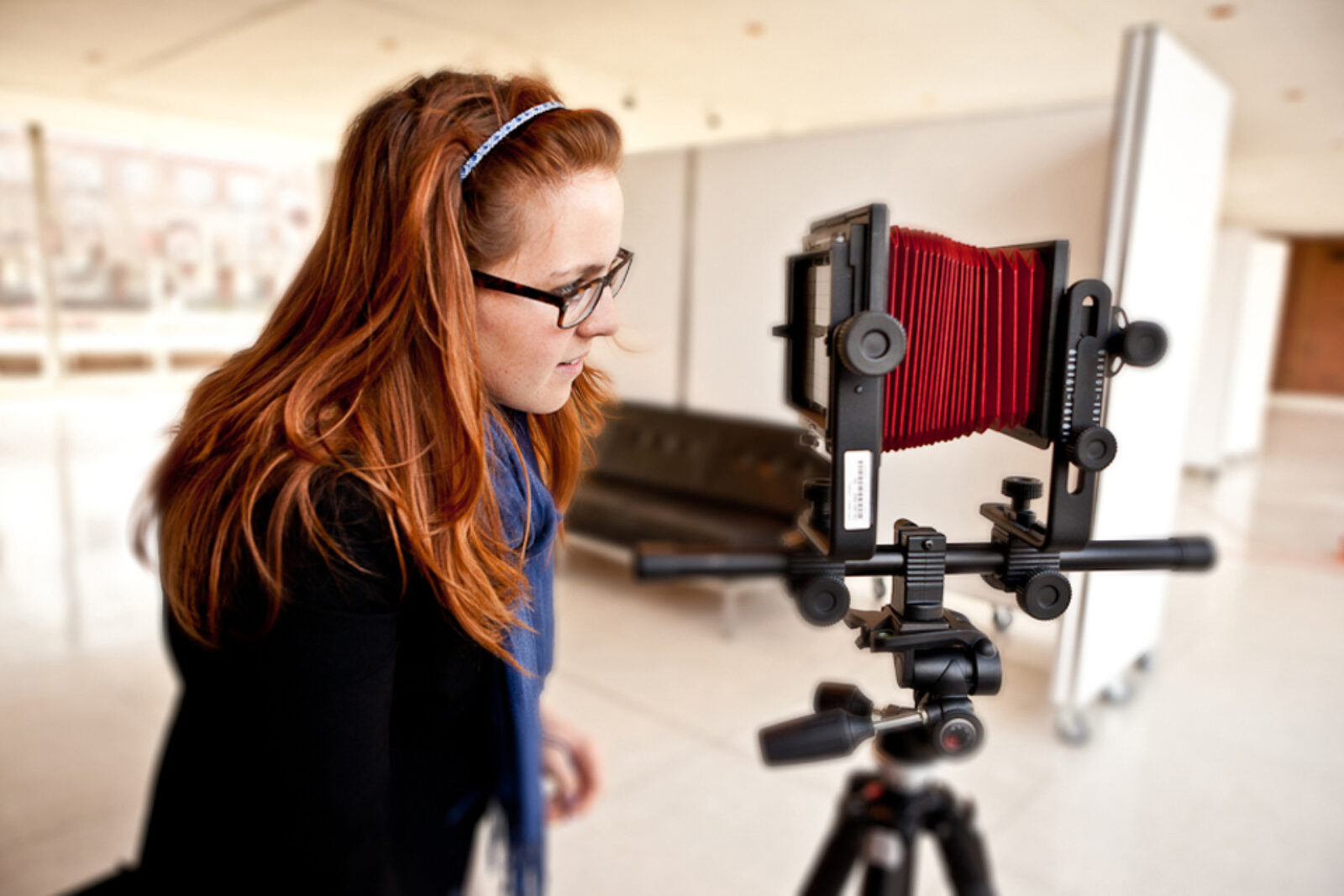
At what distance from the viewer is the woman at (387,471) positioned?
0.56m

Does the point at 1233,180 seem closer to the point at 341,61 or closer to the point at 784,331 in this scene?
the point at 341,61

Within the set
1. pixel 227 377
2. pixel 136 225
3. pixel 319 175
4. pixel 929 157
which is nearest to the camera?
pixel 227 377

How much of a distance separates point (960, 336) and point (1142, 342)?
0.31ft

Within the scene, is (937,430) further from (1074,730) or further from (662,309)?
(662,309)

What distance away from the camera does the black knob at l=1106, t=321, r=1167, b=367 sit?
0.46m

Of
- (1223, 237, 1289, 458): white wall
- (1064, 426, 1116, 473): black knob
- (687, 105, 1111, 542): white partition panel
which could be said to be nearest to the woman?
(1064, 426, 1116, 473): black knob

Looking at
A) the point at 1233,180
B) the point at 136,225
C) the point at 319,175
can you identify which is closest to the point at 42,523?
the point at 319,175

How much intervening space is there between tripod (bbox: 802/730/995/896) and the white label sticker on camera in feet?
3.93

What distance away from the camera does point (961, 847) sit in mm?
1563

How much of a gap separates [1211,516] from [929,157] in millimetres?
4811

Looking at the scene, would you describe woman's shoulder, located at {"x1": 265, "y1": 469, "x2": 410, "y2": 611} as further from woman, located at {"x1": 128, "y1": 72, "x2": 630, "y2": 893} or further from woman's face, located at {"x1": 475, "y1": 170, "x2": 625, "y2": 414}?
woman's face, located at {"x1": 475, "y1": 170, "x2": 625, "y2": 414}

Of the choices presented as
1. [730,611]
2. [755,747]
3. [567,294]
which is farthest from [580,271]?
[730,611]

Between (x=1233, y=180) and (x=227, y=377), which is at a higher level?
(x=1233, y=180)

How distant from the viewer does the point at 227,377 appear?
2.59 ft
